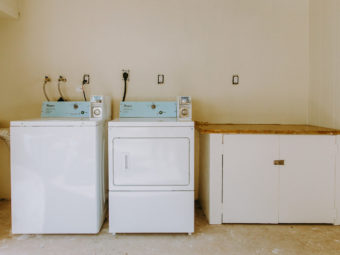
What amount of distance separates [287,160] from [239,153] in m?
0.45

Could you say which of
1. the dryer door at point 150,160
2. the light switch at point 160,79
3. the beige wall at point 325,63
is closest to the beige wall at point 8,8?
the light switch at point 160,79

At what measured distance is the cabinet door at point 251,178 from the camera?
2.42 m

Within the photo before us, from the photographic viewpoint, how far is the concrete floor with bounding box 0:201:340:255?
6.73 feet

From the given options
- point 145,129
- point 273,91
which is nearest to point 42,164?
point 145,129

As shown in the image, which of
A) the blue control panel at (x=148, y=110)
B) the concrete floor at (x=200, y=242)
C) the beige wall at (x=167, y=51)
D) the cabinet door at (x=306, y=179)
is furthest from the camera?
the beige wall at (x=167, y=51)

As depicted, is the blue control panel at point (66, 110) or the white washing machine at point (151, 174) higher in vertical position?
the blue control panel at point (66, 110)

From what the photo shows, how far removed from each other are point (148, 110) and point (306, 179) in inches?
64.9

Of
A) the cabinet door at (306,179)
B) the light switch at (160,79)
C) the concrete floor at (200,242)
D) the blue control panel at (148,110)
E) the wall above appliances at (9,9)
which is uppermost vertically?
the wall above appliances at (9,9)

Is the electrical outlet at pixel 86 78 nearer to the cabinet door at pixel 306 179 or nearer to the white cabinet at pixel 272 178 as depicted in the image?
the white cabinet at pixel 272 178

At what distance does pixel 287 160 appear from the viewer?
2424 mm

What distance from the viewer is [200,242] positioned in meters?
2.18

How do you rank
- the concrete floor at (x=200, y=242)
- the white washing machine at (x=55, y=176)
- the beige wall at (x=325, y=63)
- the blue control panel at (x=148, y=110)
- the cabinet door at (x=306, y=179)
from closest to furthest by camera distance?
the concrete floor at (x=200, y=242), the white washing machine at (x=55, y=176), the cabinet door at (x=306, y=179), the beige wall at (x=325, y=63), the blue control panel at (x=148, y=110)

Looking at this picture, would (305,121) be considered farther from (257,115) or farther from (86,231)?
(86,231)

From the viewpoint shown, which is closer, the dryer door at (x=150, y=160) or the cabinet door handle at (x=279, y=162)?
the dryer door at (x=150, y=160)
